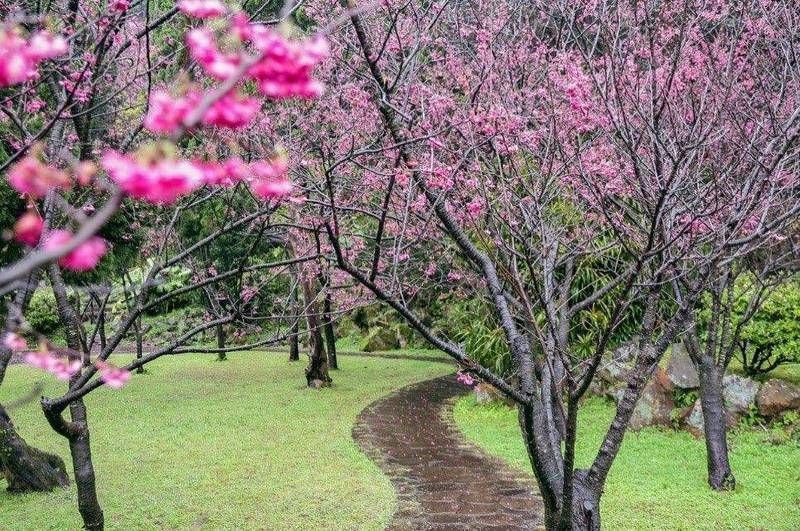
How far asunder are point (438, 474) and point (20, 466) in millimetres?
4674

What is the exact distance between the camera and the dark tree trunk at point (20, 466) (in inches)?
274

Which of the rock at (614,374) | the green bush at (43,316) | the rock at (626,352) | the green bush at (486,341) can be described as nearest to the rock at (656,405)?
the rock at (614,374)

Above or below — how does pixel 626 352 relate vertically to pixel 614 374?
above

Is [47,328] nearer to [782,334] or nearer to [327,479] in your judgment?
[327,479]

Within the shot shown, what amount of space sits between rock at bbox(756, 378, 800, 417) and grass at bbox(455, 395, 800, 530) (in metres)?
0.37

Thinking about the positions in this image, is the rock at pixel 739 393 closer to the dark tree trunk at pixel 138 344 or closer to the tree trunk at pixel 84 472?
the tree trunk at pixel 84 472

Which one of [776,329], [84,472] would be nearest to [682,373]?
[776,329]

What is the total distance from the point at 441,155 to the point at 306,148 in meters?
2.56

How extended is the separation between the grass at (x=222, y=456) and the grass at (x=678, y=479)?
7.27 ft

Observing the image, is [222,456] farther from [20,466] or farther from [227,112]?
[227,112]

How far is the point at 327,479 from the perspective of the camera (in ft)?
24.4

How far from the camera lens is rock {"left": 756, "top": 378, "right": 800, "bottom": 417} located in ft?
27.5

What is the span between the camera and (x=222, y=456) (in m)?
8.59

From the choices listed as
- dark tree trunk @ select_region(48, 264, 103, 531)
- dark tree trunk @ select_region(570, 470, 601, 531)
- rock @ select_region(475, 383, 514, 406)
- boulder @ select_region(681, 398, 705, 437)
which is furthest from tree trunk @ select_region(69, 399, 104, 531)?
boulder @ select_region(681, 398, 705, 437)
